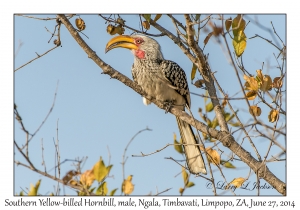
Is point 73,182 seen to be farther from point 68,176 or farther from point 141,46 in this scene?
point 141,46

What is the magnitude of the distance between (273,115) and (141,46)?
2.39 meters

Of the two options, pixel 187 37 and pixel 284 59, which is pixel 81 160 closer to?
pixel 187 37

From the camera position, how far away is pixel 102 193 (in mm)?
2941

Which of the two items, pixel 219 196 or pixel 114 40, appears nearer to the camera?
pixel 219 196

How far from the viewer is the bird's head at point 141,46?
5.12 metres

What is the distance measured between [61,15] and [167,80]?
4.91 ft

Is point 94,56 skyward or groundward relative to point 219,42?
skyward

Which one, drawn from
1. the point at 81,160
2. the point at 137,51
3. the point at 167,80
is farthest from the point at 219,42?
the point at 137,51

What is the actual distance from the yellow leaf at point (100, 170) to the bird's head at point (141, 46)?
2300 mm

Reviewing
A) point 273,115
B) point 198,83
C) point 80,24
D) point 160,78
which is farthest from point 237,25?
point 160,78

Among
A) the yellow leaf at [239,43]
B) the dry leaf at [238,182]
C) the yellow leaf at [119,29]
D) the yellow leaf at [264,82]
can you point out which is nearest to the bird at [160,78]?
the yellow leaf at [119,29]

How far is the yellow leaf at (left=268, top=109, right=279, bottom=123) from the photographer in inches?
126

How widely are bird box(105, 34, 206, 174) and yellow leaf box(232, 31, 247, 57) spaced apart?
1.39 metres

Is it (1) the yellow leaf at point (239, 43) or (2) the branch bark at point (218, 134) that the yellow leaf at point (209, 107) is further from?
(1) the yellow leaf at point (239, 43)
